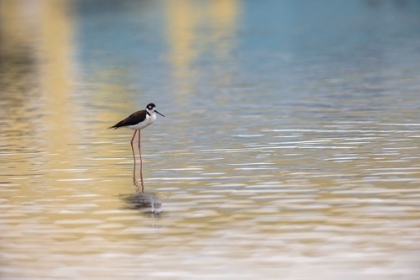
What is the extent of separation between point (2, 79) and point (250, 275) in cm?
3198

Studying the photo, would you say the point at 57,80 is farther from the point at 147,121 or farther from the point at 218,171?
the point at 218,171

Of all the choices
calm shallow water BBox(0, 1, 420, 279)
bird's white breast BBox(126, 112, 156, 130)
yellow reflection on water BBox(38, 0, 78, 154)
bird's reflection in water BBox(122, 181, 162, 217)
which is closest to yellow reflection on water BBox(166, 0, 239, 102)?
calm shallow water BBox(0, 1, 420, 279)

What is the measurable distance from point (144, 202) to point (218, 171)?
2.56 m

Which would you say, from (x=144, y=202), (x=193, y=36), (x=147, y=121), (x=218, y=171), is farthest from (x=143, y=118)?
(x=193, y=36)

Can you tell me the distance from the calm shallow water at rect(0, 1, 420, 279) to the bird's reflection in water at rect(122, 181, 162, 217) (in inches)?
2.6

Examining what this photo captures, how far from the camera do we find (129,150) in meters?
21.3

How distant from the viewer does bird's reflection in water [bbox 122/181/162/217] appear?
603 inches

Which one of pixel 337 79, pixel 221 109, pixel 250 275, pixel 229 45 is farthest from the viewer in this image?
pixel 229 45

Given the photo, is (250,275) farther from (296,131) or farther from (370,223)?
Answer: (296,131)

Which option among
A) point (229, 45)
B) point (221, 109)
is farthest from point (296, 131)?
point (229, 45)

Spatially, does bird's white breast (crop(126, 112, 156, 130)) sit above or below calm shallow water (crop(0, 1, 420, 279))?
above

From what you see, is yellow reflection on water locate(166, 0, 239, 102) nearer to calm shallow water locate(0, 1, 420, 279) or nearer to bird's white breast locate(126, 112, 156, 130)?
calm shallow water locate(0, 1, 420, 279)

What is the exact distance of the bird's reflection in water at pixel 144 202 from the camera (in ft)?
50.3

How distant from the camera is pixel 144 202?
15977 millimetres
